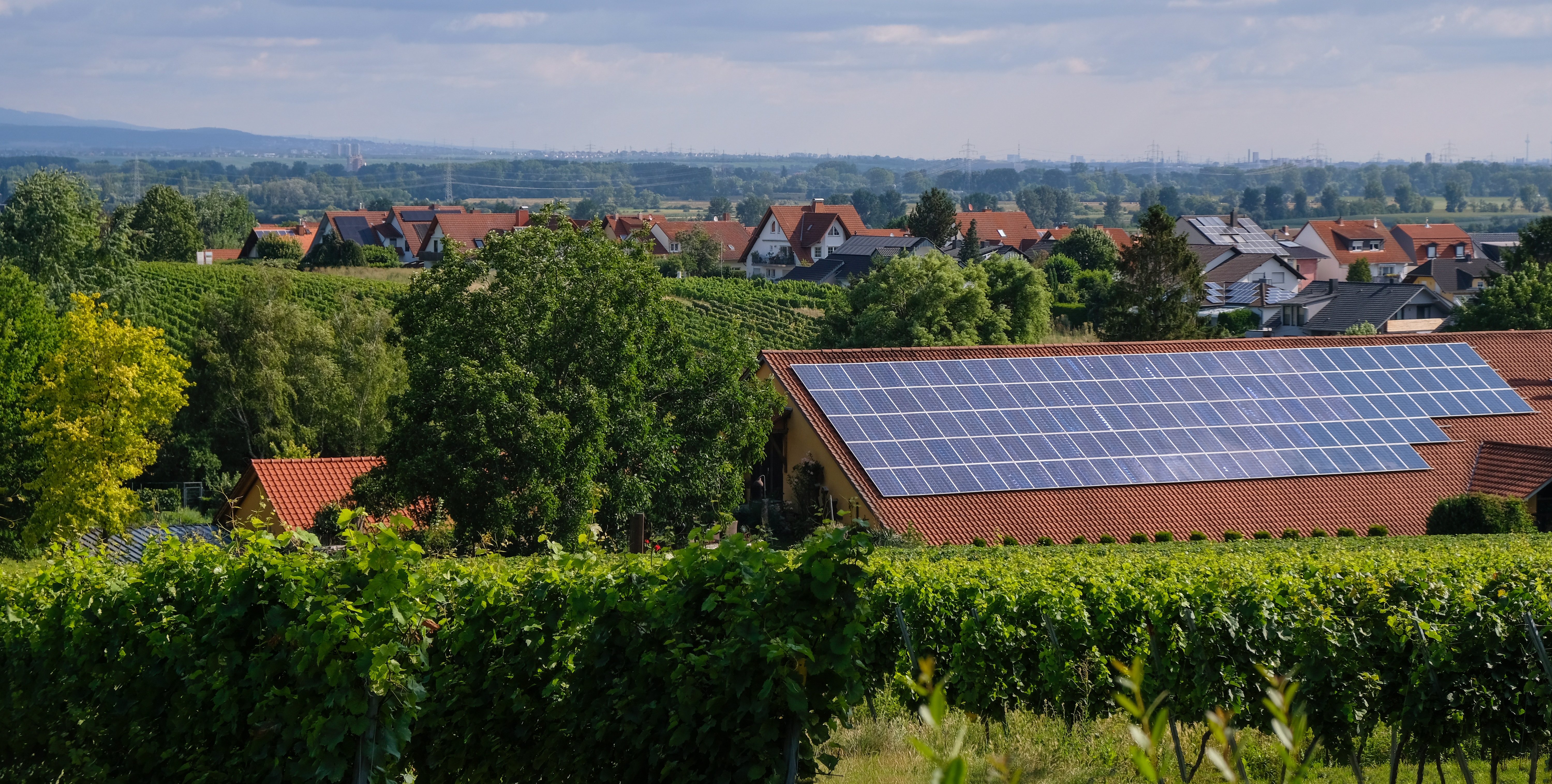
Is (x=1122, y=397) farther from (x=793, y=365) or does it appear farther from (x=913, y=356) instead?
(x=793, y=365)

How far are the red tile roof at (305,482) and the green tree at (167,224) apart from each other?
75276 millimetres

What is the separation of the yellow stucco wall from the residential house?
126 metres

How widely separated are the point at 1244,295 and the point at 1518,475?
54165mm

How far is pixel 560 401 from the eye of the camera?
93.2 ft

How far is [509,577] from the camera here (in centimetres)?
1044

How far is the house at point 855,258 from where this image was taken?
365 ft

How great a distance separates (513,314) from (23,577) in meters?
17.6

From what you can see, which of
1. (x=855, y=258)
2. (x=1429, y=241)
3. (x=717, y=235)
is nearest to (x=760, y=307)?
(x=855, y=258)

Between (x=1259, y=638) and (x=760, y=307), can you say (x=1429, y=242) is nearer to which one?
(x=760, y=307)

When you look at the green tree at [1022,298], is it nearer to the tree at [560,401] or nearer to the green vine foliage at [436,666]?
the tree at [560,401]

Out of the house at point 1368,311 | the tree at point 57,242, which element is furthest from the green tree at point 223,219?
the house at point 1368,311

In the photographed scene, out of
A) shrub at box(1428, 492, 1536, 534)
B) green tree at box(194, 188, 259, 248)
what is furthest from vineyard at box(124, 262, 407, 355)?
green tree at box(194, 188, 259, 248)

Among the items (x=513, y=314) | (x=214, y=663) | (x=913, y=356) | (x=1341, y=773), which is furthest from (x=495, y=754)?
(x=913, y=356)

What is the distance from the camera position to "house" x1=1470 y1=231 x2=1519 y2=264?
427ft
